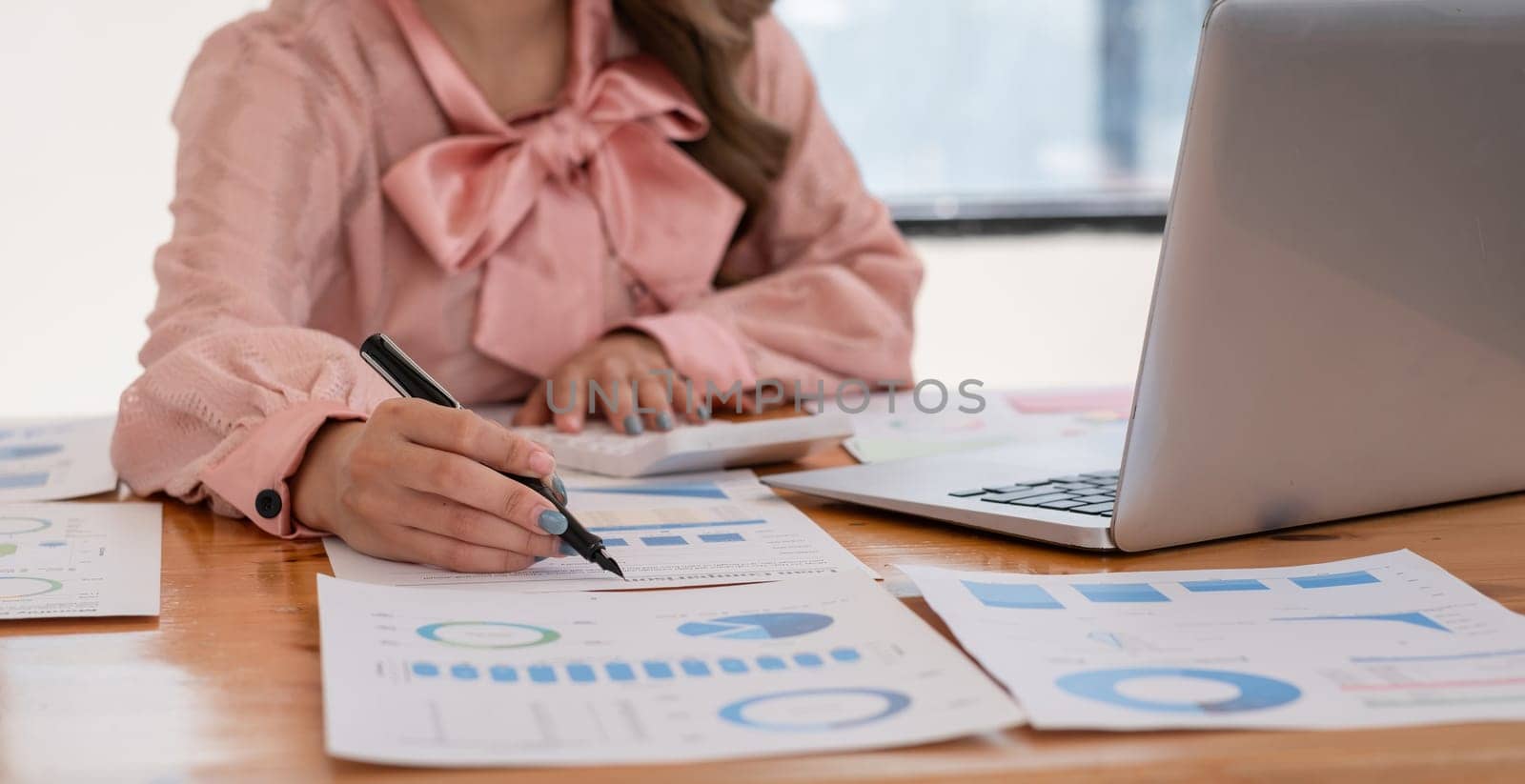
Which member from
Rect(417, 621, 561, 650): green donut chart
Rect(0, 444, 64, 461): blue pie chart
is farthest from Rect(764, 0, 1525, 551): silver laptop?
Rect(0, 444, 64, 461): blue pie chart

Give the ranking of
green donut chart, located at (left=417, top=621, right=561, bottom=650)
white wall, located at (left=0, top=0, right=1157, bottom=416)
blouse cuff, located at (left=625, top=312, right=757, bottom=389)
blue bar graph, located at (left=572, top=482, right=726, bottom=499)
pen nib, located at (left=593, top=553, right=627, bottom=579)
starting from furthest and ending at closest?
white wall, located at (left=0, top=0, right=1157, bottom=416)
blouse cuff, located at (left=625, top=312, right=757, bottom=389)
blue bar graph, located at (left=572, top=482, right=726, bottom=499)
pen nib, located at (left=593, top=553, right=627, bottom=579)
green donut chart, located at (left=417, top=621, right=561, bottom=650)

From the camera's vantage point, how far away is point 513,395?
1.28m

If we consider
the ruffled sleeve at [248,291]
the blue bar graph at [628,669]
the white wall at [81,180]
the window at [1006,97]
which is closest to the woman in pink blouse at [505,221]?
the ruffled sleeve at [248,291]

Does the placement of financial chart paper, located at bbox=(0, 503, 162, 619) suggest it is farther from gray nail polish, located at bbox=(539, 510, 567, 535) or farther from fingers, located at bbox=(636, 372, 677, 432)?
fingers, located at bbox=(636, 372, 677, 432)

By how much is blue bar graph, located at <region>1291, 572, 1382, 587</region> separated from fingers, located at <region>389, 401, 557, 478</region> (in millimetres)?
347

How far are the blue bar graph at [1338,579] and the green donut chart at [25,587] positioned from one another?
21.9 inches

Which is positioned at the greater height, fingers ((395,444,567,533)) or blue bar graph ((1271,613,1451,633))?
fingers ((395,444,567,533))

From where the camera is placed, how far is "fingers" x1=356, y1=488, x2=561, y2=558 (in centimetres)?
68

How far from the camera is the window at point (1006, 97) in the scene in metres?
2.76

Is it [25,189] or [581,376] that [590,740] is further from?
[25,189]

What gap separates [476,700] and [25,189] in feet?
7.64

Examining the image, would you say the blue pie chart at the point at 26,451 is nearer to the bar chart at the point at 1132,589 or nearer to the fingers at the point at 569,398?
the fingers at the point at 569,398

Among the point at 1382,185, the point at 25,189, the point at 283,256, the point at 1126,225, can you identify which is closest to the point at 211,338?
the point at 283,256

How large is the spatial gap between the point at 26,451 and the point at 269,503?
0.38 metres
